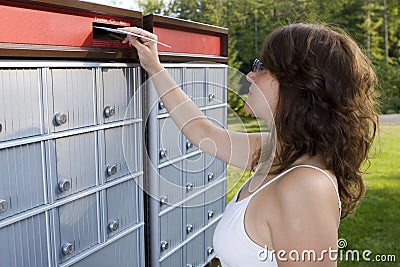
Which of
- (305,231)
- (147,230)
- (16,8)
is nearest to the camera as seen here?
(305,231)

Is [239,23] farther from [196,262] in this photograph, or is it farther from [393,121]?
[196,262]

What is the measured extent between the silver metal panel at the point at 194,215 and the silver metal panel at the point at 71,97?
104 centimetres

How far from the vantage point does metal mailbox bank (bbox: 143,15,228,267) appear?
7.42ft

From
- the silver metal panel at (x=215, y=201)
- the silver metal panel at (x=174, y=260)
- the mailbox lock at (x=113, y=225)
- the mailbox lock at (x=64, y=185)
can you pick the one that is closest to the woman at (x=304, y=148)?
the mailbox lock at (x=64, y=185)

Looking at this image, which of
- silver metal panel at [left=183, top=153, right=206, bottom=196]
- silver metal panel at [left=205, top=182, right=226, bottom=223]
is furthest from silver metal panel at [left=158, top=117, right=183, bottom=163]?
silver metal panel at [left=205, top=182, right=226, bottom=223]

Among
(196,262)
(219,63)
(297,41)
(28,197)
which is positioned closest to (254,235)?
(297,41)

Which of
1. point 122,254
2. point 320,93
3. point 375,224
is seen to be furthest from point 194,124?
point 375,224

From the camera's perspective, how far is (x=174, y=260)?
2523 millimetres

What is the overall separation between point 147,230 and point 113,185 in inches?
16.0

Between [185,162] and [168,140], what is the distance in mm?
259

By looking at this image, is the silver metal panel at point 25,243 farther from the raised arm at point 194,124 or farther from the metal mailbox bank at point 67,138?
the raised arm at point 194,124

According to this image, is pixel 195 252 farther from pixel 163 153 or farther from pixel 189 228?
pixel 163 153

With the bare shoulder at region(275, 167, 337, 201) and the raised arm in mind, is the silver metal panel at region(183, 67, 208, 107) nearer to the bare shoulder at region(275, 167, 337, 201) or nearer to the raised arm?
the raised arm

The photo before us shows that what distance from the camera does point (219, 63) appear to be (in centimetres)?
299
